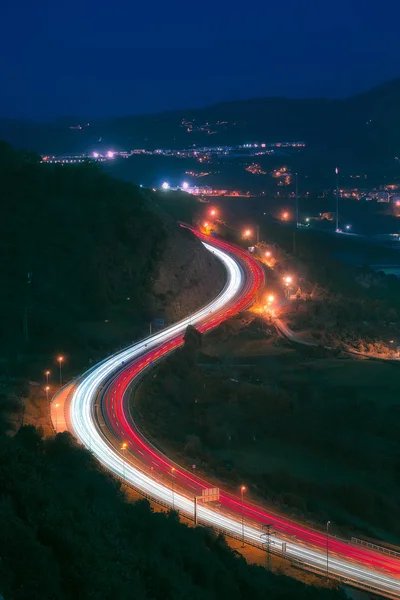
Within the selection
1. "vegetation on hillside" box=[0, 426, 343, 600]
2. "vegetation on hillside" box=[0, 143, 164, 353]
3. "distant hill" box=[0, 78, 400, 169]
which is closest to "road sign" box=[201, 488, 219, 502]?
"vegetation on hillside" box=[0, 426, 343, 600]

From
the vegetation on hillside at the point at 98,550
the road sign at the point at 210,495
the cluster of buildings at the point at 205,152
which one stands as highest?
the cluster of buildings at the point at 205,152

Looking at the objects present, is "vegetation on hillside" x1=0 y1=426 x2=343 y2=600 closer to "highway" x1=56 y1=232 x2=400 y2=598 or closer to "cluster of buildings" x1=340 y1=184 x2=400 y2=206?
"highway" x1=56 y1=232 x2=400 y2=598

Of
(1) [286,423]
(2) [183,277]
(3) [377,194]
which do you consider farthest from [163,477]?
(3) [377,194]

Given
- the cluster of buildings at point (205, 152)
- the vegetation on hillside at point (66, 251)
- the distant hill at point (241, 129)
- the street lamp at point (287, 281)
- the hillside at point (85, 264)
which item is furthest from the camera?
the distant hill at point (241, 129)

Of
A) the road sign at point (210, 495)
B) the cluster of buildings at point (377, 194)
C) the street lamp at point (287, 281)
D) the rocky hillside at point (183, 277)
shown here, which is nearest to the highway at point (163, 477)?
the road sign at point (210, 495)

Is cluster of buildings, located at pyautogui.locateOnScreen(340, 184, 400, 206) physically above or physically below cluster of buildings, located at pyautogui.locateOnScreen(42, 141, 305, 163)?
below

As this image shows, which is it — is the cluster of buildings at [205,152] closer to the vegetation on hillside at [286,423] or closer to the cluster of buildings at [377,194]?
the cluster of buildings at [377,194]

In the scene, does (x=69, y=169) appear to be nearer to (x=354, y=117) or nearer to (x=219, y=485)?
(x=219, y=485)
